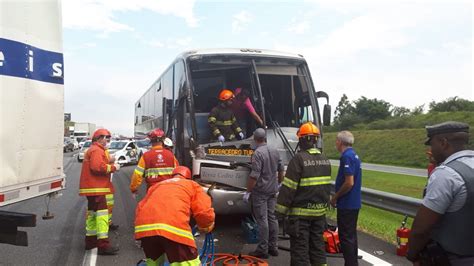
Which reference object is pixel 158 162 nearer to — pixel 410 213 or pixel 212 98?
pixel 212 98

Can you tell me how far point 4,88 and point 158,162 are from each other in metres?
3.04

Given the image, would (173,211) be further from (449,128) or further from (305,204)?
(449,128)

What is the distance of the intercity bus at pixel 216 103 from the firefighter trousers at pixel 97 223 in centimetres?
160

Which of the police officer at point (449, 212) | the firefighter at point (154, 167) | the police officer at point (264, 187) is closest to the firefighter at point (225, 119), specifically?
the firefighter at point (154, 167)

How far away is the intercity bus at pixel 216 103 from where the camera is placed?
22.7 ft

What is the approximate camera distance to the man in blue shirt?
4.97 meters

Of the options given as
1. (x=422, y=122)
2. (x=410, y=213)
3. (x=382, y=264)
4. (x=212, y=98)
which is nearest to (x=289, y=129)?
(x=212, y=98)

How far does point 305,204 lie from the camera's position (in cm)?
454

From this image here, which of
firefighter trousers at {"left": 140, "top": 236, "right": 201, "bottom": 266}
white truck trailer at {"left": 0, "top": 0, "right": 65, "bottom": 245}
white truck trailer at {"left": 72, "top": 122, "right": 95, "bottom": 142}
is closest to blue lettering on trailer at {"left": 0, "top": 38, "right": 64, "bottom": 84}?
white truck trailer at {"left": 0, "top": 0, "right": 65, "bottom": 245}

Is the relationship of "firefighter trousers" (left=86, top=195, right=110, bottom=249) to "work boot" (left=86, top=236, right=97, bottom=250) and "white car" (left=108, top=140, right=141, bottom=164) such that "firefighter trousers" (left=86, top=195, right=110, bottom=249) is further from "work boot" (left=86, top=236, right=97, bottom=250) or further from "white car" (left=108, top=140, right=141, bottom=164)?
"white car" (left=108, top=140, right=141, bottom=164)

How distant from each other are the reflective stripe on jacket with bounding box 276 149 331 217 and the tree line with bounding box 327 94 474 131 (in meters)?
32.7

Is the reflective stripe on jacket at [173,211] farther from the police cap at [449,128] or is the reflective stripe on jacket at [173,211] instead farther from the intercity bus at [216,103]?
the intercity bus at [216,103]

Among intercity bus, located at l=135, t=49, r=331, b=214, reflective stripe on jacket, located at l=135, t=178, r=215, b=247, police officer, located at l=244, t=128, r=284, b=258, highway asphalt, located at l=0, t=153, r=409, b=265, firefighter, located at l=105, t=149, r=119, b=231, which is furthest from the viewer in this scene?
intercity bus, located at l=135, t=49, r=331, b=214

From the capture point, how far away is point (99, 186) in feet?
19.6
